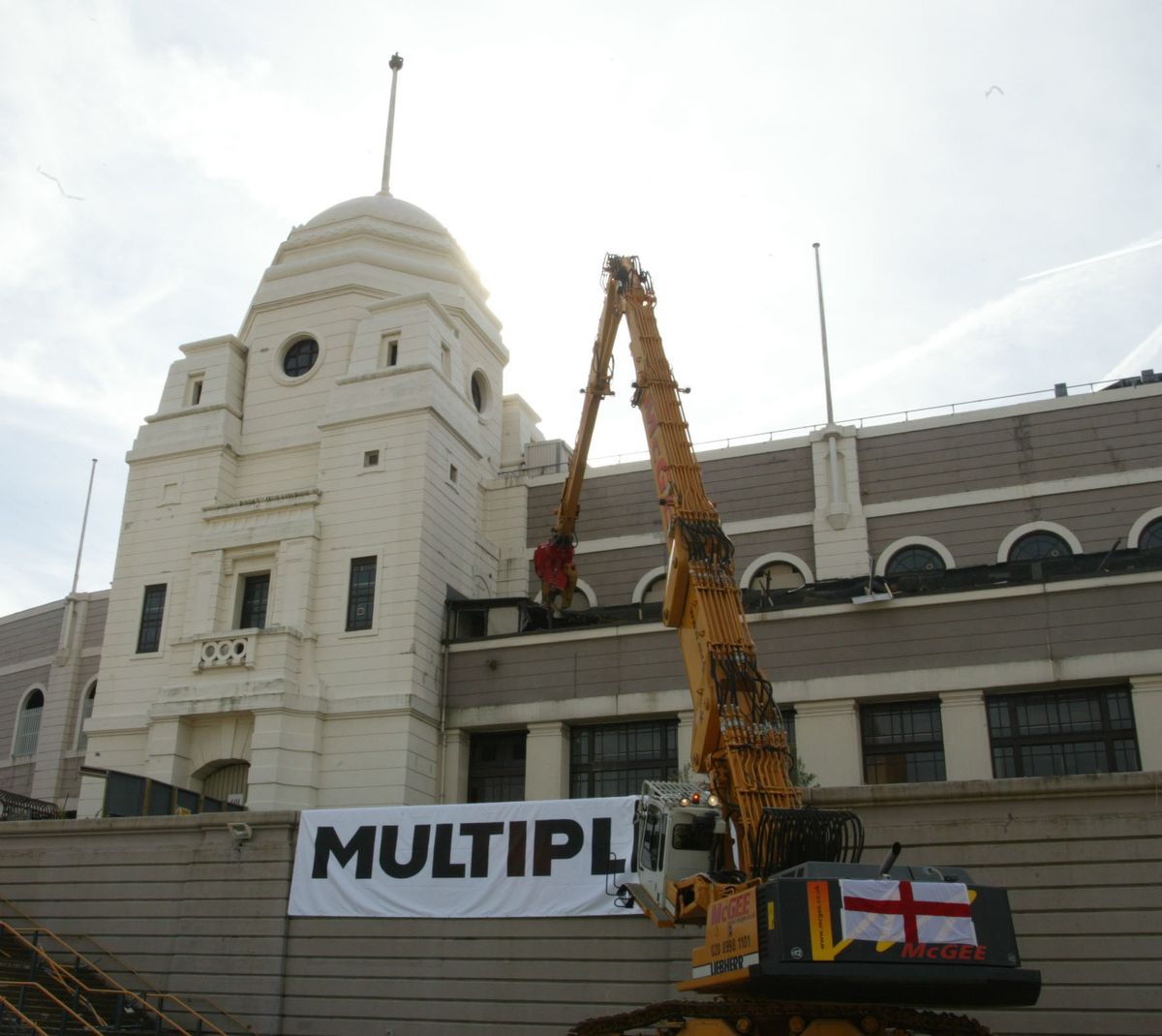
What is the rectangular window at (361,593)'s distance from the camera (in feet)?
118

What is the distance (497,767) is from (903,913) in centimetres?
2281

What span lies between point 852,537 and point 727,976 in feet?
76.8

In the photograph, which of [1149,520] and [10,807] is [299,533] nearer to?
[10,807]

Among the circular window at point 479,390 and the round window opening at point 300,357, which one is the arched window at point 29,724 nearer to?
the round window opening at point 300,357

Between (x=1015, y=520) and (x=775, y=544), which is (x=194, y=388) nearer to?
(x=775, y=544)

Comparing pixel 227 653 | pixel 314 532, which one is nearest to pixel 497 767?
pixel 227 653

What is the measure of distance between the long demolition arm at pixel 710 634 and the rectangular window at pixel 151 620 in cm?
2023

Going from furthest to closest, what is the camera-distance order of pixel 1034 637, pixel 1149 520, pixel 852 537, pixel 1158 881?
pixel 852 537, pixel 1149 520, pixel 1034 637, pixel 1158 881

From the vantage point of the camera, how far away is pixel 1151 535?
1345 inches

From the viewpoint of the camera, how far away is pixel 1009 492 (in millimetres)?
35812

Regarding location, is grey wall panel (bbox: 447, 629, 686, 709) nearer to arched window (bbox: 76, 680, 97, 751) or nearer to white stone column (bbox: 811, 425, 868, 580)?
white stone column (bbox: 811, 425, 868, 580)

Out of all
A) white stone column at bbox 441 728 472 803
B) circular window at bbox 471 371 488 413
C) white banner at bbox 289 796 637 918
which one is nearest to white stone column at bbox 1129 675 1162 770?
white banner at bbox 289 796 637 918

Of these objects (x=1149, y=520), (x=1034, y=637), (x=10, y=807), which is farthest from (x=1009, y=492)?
(x=10, y=807)

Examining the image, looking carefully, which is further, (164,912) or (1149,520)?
(1149,520)
